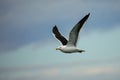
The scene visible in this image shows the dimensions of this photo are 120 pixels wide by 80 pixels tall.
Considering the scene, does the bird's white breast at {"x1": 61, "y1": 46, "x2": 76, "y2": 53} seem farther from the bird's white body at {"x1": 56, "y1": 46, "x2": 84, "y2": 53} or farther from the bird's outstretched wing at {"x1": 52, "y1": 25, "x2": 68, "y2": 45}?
the bird's outstretched wing at {"x1": 52, "y1": 25, "x2": 68, "y2": 45}

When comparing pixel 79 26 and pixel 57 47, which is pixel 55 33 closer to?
pixel 57 47

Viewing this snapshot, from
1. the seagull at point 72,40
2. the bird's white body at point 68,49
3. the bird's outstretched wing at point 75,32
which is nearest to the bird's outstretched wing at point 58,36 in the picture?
the seagull at point 72,40

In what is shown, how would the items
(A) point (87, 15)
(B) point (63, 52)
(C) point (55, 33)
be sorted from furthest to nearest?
1. (C) point (55, 33)
2. (B) point (63, 52)
3. (A) point (87, 15)

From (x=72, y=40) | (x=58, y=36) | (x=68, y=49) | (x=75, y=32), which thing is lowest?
(x=68, y=49)

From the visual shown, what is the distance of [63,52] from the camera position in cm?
2419

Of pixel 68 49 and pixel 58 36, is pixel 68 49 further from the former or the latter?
pixel 58 36

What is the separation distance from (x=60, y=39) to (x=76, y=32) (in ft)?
8.60

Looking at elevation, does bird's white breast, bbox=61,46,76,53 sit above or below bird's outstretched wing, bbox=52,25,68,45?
below

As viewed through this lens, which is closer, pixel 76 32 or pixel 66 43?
pixel 76 32

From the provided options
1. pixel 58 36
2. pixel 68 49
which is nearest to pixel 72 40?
pixel 68 49

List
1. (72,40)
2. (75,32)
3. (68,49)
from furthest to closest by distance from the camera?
(68,49), (72,40), (75,32)

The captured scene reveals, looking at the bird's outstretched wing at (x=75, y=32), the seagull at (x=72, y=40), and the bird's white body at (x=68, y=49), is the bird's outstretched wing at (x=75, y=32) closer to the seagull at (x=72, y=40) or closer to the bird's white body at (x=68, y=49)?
the seagull at (x=72, y=40)

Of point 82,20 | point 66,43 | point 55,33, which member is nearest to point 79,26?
point 82,20

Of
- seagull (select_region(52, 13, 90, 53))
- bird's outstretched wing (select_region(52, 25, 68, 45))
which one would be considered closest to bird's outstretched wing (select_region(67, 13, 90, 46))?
seagull (select_region(52, 13, 90, 53))
